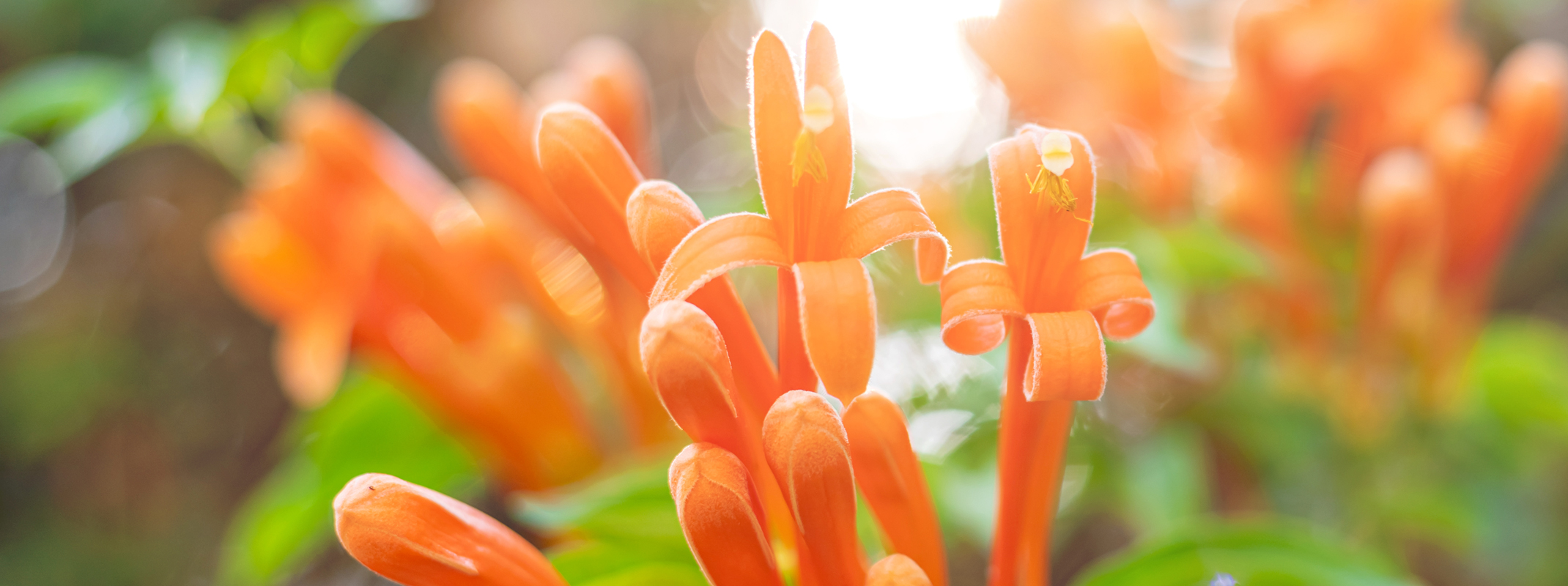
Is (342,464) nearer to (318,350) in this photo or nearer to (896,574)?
(318,350)

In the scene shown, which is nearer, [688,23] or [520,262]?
[520,262]

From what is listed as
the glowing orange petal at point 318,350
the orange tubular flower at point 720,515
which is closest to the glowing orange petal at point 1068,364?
the orange tubular flower at point 720,515

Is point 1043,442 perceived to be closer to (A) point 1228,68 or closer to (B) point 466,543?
(B) point 466,543

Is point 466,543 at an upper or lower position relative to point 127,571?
upper

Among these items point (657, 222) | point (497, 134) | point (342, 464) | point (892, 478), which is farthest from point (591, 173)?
point (342, 464)

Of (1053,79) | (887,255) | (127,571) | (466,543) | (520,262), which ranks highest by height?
(1053,79)

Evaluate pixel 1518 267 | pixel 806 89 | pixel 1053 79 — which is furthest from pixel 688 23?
pixel 806 89

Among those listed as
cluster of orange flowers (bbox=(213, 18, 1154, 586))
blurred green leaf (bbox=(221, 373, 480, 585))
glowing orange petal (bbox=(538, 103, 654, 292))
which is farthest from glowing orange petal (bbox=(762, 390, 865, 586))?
blurred green leaf (bbox=(221, 373, 480, 585))

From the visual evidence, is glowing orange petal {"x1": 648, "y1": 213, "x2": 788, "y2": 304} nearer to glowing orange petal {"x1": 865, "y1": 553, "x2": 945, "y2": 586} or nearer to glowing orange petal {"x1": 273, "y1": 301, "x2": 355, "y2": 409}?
glowing orange petal {"x1": 865, "y1": 553, "x2": 945, "y2": 586}
